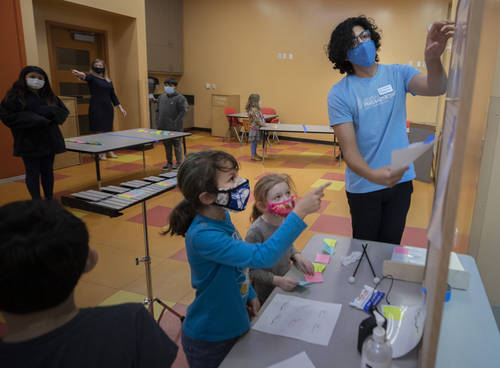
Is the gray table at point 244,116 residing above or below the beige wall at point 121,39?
below

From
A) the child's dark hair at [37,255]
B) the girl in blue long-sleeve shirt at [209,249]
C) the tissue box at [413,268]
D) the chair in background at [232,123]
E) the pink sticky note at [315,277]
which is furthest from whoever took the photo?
the chair in background at [232,123]

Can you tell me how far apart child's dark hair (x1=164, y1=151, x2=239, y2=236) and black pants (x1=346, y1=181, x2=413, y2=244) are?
32.5 inches

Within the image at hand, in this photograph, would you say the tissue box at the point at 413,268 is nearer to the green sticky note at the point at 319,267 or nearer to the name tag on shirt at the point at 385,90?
the green sticky note at the point at 319,267

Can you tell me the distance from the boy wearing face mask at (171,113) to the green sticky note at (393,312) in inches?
229

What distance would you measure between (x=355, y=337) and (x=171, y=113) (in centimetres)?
633

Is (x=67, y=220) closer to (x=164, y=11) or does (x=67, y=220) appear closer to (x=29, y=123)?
(x=29, y=123)

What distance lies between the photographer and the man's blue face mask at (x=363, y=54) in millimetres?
1922

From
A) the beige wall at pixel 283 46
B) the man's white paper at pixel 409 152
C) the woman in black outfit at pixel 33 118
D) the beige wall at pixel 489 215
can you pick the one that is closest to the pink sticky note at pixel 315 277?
the man's white paper at pixel 409 152

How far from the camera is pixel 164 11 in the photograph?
10672mm

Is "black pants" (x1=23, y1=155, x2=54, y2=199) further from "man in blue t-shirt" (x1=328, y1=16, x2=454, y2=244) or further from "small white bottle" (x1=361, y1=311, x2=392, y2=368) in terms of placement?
"small white bottle" (x1=361, y1=311, x2=392, y2=368)

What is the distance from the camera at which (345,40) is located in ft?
6.48

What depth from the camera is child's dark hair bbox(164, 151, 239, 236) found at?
4.68 feet

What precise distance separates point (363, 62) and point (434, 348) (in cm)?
154

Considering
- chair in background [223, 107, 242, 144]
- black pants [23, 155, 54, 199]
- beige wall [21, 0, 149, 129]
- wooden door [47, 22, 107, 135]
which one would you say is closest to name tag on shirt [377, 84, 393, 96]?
black pants [23, 155, 54, 199]
